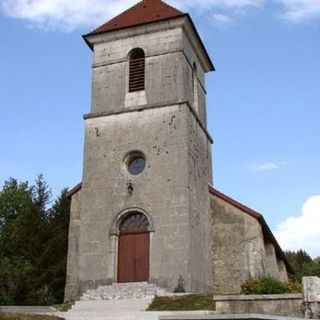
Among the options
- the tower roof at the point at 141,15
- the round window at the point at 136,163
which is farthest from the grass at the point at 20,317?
the tower roof at the point at 141,15

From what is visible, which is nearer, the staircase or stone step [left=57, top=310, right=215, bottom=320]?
stone step [left=57, top=310, right=215, bottom=320]

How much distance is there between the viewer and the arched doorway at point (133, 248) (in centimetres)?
2073

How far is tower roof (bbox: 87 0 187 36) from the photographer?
954 inches

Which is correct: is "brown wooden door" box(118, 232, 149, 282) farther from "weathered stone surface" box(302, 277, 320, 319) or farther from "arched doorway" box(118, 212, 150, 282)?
"weathered stone surface" box(302, 277, 320, 319)

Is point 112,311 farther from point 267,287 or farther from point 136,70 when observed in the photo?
point 136,70

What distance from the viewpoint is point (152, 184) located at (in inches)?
846

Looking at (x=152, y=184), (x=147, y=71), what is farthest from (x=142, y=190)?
(x=147, y=71)

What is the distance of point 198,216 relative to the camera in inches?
861

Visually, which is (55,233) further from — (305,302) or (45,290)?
(305,302)

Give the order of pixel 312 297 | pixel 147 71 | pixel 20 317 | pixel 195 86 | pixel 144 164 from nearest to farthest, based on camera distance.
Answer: pixel 312 297, pixel 20 317, pixel 144 164, pixel 147 71, pixel 195 86

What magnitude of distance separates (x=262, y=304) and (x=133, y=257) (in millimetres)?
7109

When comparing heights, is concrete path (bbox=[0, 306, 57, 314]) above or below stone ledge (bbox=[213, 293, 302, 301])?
below

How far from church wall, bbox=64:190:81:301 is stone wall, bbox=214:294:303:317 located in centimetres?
803

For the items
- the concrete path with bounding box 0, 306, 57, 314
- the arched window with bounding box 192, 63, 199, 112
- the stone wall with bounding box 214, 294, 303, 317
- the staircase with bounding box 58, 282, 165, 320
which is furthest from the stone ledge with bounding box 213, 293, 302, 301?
the arched window with bounding box 192, 63, 199, 112
